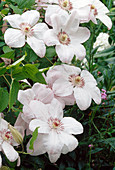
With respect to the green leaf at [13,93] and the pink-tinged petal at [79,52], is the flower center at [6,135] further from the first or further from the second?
the pink-tinged petal at [79,52]

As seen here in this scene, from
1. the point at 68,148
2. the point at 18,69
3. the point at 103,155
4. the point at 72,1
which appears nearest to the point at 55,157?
the point at 68,148

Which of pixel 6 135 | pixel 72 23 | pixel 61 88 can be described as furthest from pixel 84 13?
pixel 6 135

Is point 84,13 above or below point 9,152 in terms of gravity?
above

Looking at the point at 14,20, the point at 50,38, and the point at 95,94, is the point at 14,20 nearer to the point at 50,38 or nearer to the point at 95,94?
the point at 50,38

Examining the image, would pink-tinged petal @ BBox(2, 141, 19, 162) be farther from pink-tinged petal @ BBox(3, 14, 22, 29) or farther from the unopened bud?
pink-tinged petal @ BBox(3, 14, 22, 29)

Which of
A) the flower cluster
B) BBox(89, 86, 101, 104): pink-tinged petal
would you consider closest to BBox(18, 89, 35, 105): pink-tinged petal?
the flower cluster

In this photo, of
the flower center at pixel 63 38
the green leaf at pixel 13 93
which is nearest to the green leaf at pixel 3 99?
the green leaf at pixel 13 93
